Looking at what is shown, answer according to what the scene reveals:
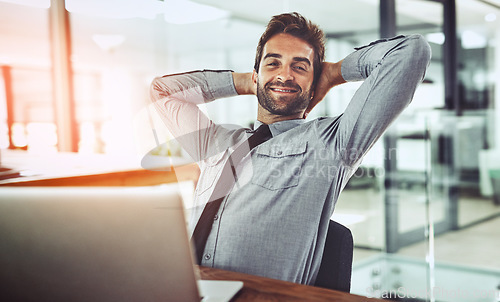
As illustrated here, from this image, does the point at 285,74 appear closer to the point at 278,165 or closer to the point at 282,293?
the point at 278,165

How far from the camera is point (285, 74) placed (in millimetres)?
1738

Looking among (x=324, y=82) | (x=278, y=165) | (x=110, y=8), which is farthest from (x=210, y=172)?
(x=110, y=8)

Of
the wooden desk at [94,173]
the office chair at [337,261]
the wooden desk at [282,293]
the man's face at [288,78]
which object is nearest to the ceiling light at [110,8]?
the wooden desk at [94,173]

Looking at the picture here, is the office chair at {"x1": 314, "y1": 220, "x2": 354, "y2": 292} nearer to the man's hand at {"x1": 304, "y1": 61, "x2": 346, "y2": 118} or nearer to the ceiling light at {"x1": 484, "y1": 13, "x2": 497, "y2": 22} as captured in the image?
the man's hand at {"x1": 304, "y1": 61, "x2": 346, "y2": 118}

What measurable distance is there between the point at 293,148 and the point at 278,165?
3.6 inches

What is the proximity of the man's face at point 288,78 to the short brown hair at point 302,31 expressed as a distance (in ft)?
0.06

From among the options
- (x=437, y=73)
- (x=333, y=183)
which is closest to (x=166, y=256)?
(x=333, y=183)

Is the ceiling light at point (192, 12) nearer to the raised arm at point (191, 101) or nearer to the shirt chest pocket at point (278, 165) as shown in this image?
the raised arm at point (191, 101)

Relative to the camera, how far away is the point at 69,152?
4.14 m

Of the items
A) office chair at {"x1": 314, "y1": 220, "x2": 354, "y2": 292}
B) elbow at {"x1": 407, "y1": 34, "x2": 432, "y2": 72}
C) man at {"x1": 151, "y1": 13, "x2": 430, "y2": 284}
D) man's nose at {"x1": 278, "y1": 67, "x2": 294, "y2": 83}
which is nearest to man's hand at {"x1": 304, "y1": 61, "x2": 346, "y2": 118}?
man at {"x1": 151, "y1": 13, "x2": 430, "y2": 284}

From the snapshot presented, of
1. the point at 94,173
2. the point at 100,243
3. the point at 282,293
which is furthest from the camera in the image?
the point at 94,173

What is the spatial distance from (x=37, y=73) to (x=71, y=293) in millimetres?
4654

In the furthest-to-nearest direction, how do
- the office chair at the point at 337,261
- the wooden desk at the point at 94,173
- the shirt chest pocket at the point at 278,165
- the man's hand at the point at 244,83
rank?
the wooden desk at the point at 94,173 < the man's hand at the point at 244,83 < the shirt chest pocket at the point at 278,165 < the office chair at the point at 337,261

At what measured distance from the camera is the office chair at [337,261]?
122cm
